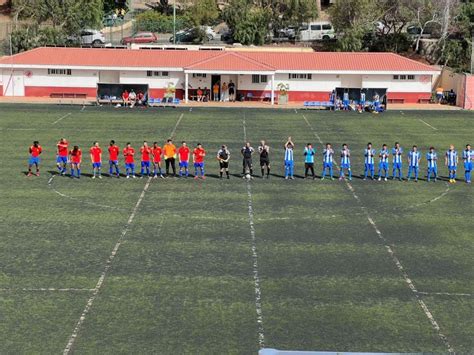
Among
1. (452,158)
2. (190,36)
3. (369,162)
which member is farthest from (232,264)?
(190,36)

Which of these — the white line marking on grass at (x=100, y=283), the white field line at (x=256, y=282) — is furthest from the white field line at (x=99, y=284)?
the white field line at (x=256, y=282)

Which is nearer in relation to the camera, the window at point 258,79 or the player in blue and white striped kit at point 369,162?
the player in blue and white striped kit at point 369,162

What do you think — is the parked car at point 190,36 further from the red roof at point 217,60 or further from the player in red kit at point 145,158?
the player in red kit at point 145,158

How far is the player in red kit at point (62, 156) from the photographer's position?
3219cm

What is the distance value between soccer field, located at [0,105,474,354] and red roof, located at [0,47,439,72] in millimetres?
23844

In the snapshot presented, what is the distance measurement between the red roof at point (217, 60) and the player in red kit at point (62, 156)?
2689cm

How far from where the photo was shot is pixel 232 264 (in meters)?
21.5

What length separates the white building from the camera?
6009 centimetres

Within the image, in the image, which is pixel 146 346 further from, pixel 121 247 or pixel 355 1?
pixel 355 1

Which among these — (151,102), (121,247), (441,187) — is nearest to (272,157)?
(441,187)

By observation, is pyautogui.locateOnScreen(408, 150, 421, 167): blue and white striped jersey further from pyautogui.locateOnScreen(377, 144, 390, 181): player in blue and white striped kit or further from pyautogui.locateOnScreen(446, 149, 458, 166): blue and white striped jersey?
pyautogui.locateOnScreen(446, 149, 458, 166): blue and white striped jersey

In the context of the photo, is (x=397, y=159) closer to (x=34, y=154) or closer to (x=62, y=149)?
(x=62, y=149)

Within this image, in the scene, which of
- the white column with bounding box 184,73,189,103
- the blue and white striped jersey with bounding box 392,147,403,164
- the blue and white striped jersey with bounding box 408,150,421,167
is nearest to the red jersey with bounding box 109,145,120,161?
the blue and white striped jersey with bounding box 392,147,403,164

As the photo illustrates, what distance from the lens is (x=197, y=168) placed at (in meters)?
32.7
